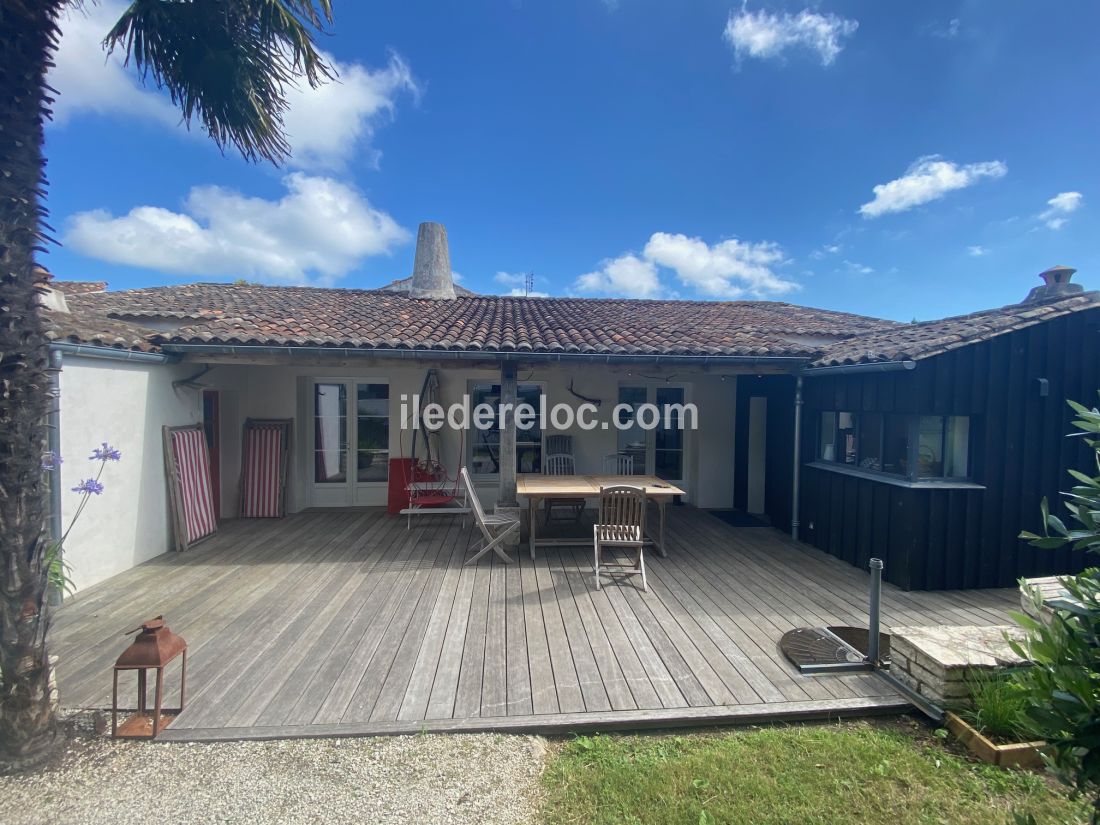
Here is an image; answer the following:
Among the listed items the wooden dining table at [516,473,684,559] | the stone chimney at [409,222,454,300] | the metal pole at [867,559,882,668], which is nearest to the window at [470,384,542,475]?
Answer: the wooden dining table at [516,473,684,559]

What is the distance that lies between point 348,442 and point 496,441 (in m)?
2.62

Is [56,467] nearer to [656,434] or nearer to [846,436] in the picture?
[656,434]

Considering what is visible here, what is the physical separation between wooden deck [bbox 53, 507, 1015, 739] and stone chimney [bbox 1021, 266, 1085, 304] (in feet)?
12.0

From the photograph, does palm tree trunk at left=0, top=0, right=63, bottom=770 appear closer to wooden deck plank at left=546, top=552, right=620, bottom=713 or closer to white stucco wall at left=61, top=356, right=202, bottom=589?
white stucco wall at left=61, top=356, right=202, bottom=589

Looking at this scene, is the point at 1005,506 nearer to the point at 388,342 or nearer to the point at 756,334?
the point at 756,334

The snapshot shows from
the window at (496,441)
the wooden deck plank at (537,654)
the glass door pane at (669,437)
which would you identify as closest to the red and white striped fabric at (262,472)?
the window at (496,441)

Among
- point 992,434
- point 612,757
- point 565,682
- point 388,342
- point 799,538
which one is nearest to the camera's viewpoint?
point 612,757

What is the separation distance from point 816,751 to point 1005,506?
4.30 metres

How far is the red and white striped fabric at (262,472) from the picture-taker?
741 cm

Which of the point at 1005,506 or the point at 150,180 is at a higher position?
the point at 150,180

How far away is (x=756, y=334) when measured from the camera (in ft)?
24.0

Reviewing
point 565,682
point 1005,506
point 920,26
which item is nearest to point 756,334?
point 1005,506

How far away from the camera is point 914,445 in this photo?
193 inches

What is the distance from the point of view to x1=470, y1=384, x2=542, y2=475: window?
828 cm
